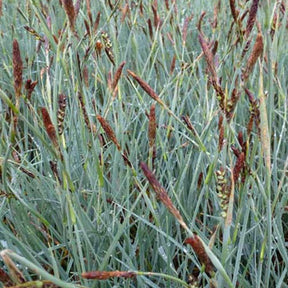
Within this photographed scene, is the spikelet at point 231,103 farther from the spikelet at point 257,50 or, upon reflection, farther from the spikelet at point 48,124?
the spikelet at point 48,124

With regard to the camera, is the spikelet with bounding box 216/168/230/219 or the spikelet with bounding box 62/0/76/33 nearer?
the spikelet with bounding box 216/168/230/219

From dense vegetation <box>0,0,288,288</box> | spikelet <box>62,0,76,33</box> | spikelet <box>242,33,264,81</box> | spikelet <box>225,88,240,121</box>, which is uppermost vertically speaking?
spikelet <box>62,0,76,33</box>

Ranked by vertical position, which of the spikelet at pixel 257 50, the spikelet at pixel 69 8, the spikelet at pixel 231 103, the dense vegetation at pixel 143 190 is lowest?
the dense vegetation at pixel 143 190

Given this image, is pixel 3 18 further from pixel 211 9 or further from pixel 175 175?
pixel 175 175

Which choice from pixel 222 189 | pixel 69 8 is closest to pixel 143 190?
pixel 222 189

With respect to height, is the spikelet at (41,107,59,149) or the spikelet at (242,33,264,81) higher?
the spikelet at (242,33,264,81)

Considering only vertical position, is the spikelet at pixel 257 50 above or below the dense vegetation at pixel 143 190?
above

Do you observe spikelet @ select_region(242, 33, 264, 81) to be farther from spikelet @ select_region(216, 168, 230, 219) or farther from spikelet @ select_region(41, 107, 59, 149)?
spikelet @ select_region(41, 107, 59, 149)

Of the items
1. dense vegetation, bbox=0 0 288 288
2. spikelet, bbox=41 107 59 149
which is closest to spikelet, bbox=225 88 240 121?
dense vegetation, bbox=0 0 288 288

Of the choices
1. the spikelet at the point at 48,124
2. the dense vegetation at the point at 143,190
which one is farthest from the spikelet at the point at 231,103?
the spikelet at the point at 48,124

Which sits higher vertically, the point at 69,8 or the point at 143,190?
the point at 69,8

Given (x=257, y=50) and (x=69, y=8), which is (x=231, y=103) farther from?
(x=69, y=8)

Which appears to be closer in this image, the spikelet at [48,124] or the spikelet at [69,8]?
the spikelet at [48,124]

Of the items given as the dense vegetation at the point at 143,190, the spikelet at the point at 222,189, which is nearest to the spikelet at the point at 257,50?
the dense vegetation at the point at 143,190
